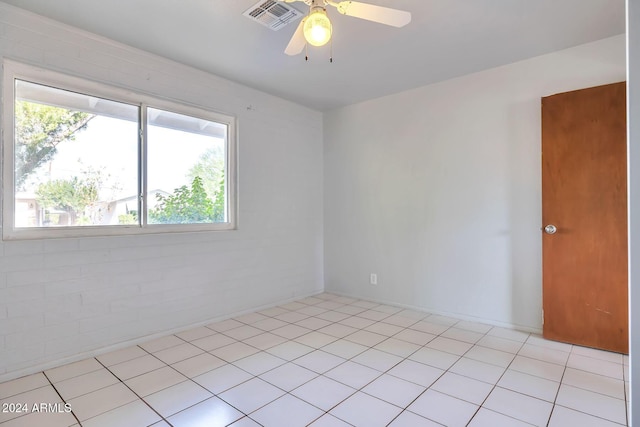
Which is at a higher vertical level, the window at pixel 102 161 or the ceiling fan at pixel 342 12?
the ceiling fan at pixel 342 12

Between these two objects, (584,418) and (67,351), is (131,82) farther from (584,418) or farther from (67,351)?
(584,418)

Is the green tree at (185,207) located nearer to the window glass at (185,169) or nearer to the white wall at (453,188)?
the window glass at (185,169)

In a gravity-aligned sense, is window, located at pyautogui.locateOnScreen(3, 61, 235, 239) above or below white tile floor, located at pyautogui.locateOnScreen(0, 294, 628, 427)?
above

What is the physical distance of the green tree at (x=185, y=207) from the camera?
315cm

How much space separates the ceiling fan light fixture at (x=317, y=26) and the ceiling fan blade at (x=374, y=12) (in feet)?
0.34

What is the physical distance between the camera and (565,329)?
2.87m

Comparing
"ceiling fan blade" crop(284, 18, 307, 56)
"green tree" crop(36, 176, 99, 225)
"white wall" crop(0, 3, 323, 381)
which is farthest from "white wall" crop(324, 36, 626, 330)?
"green tree" crop(36, 176, 99, 225)

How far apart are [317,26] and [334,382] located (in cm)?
224

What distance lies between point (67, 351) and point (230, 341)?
1229 millimetres

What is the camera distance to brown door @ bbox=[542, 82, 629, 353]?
264 cm

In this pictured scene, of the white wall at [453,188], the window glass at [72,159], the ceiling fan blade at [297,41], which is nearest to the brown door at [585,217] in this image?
the white wall at [453,188]

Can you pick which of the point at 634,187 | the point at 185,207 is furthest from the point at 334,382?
the point at 185,207

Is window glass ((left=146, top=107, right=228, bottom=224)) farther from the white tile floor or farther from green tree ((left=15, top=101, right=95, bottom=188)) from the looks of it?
the white tile floor

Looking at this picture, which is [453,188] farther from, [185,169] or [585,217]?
[185,169]
